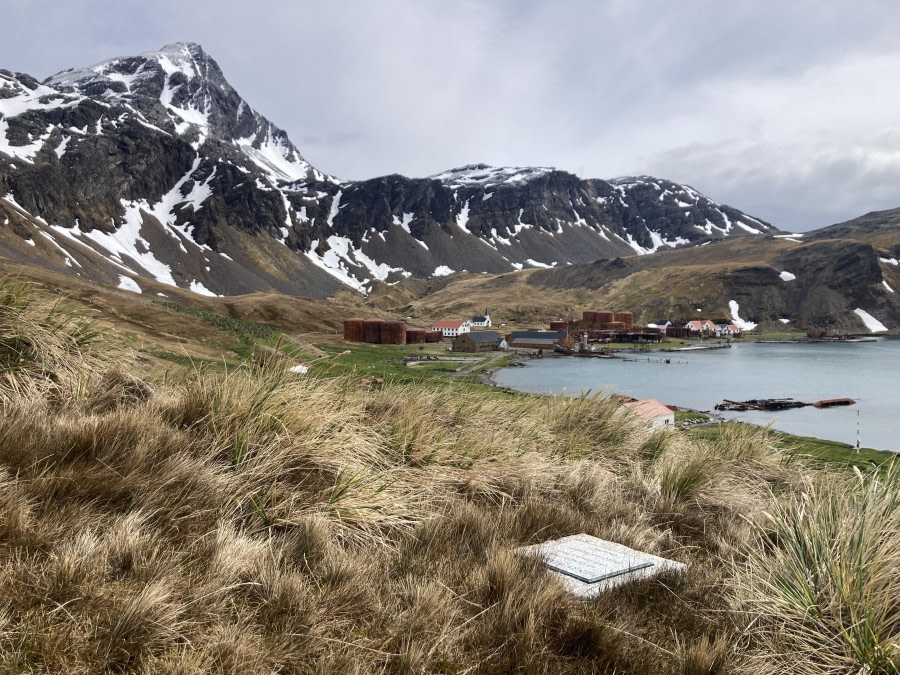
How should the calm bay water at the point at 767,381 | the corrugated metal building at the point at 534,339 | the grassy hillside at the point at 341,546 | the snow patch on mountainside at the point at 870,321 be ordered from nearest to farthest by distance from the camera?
the grassy hillside at the point at 341,546, the calm bay water at the point at 767,381, the corrugated metal building at the point at 534,339, the snow patch on mountainside at the point at 870,321

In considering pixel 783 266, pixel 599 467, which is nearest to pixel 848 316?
pixel 783 266

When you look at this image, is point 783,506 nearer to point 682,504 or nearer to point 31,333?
point 682,504

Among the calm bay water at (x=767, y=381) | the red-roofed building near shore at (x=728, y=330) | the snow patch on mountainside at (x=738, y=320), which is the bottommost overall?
the calm bay water at (x=767, y=381)

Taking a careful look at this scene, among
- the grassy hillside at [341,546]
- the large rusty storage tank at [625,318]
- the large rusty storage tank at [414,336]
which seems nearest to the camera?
the grassy hillside at [341,546]

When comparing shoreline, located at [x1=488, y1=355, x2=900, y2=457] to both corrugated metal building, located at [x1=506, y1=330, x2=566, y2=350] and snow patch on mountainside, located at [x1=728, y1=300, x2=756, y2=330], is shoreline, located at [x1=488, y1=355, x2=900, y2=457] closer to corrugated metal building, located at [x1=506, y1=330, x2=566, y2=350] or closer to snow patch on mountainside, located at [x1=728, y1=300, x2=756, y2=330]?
corrugated metal building, located at [x1=506, y1=330, x2=566, y2=350]

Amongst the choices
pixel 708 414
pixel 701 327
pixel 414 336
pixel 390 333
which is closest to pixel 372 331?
pixel 390 333

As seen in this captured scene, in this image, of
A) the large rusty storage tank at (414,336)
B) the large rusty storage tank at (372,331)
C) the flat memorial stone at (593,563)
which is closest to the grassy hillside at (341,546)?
the flat memorial stone at (593,563)

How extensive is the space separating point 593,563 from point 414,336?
107668 mm

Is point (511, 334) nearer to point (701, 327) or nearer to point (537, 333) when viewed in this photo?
point (537, 333)

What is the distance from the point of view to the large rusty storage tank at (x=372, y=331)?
326 feet

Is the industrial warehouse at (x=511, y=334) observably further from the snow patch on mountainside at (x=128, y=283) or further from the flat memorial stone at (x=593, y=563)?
the flat memorial stone at (x=593, y=563)

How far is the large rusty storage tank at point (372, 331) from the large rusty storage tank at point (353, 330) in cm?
93

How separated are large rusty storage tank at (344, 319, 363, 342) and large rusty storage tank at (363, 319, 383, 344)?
93cm

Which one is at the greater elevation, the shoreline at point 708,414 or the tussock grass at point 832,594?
the tussock grass at point 832,594
